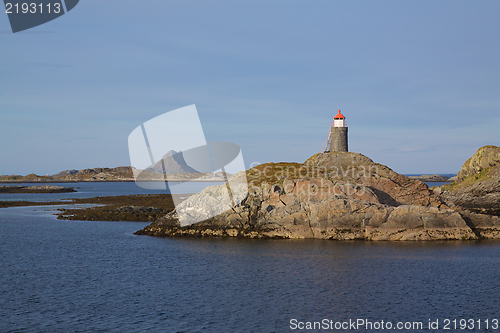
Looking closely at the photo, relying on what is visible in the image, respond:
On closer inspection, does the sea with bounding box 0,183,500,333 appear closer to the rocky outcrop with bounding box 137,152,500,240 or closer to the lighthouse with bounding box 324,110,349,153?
the rocky outcrop with bounding box 137,152,500,240

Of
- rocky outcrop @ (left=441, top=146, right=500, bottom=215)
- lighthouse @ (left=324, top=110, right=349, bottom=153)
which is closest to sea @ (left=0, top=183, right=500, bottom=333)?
lighthouse @ (left=324, top=110, right=349, bottom=153)

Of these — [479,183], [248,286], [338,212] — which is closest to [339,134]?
[338,212]

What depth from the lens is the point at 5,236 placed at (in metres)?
49.7

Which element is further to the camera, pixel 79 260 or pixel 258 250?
pixel 258 250

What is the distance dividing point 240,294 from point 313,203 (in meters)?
21.1

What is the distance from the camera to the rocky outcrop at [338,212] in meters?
45.1

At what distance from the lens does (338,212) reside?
45.3 meters

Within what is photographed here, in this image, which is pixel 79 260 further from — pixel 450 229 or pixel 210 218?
pixel 450 229

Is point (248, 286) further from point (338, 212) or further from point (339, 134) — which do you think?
point (339, 134)

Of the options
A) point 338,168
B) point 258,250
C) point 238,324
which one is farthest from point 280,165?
point 238,324

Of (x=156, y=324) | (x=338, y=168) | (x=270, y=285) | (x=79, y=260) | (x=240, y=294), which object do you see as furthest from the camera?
(x=338, y=168)

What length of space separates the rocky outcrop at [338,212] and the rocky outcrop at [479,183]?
142ft

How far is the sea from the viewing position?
71.1 feet

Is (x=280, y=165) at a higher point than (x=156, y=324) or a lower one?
higher
